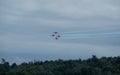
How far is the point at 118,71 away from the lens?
411 feet

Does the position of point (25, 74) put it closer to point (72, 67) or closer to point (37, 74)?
point (37, 74)

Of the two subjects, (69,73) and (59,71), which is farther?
(59,71)

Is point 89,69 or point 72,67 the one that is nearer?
point 89,69

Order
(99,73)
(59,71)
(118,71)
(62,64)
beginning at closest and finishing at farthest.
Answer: (99,73) < (118,71) < (59,71) < (62,64)

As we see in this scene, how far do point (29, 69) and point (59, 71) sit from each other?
35.8 ft

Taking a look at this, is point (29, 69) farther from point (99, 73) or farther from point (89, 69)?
point (99, 73)

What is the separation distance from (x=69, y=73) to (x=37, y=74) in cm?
950

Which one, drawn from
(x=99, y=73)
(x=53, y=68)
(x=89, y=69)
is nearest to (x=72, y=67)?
(x=53, y=68)

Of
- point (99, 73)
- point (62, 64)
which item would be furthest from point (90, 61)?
point (99, 73)

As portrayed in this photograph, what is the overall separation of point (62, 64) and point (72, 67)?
7135mm

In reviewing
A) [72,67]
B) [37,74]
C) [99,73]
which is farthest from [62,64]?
[99,73]

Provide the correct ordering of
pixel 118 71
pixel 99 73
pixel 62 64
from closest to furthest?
1. pixel 99 73
2. pixel 118 71
3. pixel 62 64

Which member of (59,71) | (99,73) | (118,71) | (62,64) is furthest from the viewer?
(62,64)

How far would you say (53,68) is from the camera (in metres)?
140
